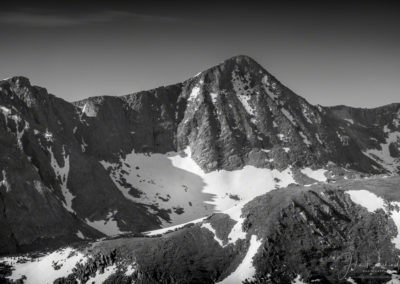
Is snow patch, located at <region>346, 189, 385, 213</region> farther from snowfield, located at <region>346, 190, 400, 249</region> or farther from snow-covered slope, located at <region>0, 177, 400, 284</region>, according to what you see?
snow-covered slope, located at <region>0, 177, 400, 284</region>

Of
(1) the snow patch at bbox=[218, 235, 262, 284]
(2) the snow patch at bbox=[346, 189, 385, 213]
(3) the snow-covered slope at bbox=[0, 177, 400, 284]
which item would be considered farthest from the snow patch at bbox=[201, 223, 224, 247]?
(2) the snow patch at bbox=[346, 189, 385, 213]

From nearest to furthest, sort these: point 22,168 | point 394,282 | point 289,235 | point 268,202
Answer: point 394,282, point 289,235, point 268,202, point 22,168

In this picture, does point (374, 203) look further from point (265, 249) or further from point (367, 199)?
point (265, 249)

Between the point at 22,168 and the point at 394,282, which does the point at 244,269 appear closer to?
the point at 394,282

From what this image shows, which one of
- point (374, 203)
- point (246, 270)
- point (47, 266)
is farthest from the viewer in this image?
point (374, 203)

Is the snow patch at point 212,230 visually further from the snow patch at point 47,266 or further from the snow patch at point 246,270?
the snow patch at point 47,266

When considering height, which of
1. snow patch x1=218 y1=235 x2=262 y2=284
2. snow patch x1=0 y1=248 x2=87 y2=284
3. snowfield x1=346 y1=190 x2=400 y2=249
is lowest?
snow patch x1=218 y1=235 x2=262 y2=284

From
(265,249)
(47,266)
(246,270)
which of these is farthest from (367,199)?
(47,266)

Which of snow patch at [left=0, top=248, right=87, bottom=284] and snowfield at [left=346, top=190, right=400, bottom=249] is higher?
snowfield at [left=346, top=190, right=400, bottom=249]

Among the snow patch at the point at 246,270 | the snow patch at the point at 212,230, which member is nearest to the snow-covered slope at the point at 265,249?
the snow patch at the point at 212,230

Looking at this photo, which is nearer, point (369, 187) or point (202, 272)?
point (202, 272)

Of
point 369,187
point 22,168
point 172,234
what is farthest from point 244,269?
point 22,168
